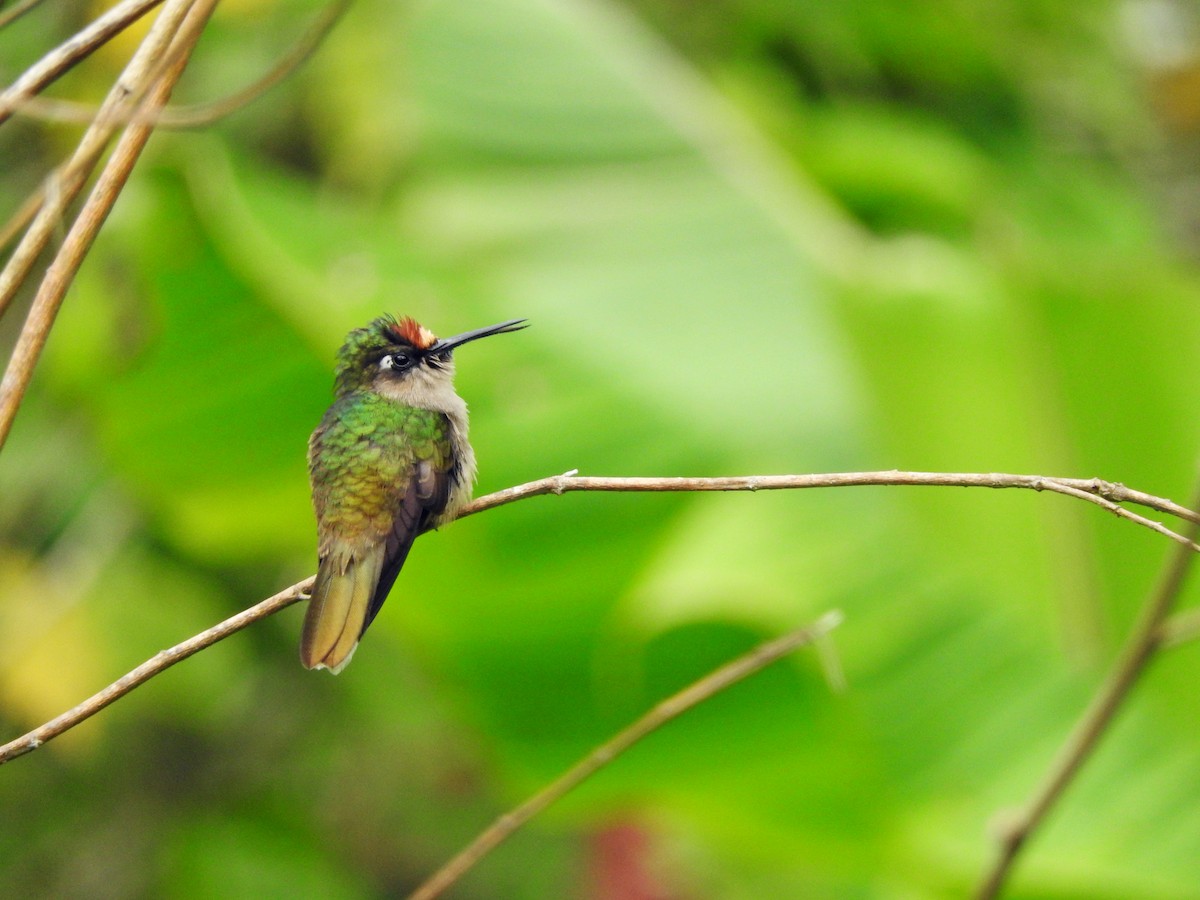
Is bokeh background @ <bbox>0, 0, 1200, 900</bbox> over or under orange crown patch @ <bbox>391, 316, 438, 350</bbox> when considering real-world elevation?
under

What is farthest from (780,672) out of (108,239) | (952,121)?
(952,121)

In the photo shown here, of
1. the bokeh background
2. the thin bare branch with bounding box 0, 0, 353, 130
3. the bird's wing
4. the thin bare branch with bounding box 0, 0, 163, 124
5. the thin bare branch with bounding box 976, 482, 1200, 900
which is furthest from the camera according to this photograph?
the bokeh background

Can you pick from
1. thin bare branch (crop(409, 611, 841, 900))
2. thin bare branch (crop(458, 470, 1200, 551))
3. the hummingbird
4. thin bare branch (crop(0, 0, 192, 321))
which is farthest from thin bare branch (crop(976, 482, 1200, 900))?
thin bare branch (crop(0, 0, 192, 321))

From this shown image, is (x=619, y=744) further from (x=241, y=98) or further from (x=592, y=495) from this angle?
(x=592, y=495)

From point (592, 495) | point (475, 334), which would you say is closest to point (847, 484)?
point (475, 334)

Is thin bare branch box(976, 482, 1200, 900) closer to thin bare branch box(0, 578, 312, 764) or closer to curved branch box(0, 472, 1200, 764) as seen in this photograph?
curved branch box(0, 472, 1200, 764)

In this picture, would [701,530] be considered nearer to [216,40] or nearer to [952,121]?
[216,40]

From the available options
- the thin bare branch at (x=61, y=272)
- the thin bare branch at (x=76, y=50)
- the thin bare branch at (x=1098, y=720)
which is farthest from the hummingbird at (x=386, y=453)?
the thin bare branch at (x=1098, y=720)
